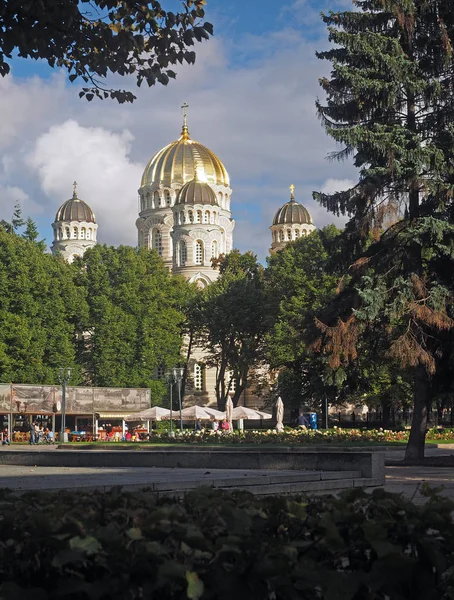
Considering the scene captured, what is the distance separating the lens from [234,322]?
69.4 metres

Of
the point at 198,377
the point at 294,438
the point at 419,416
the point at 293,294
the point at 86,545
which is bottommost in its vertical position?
the point at 294,438

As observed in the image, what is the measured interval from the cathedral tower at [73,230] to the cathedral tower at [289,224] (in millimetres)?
21453

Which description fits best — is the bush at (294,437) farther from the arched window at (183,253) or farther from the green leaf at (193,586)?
the arched window at (183,253)

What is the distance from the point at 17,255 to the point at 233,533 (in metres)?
57.6

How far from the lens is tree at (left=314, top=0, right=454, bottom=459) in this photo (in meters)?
26.3

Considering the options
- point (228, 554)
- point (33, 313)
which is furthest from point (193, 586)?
point (33, 313)

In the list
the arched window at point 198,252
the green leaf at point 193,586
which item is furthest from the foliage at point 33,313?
the green leaf at point 193,586

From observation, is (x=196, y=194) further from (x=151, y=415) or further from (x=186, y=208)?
(x=151, y=415)

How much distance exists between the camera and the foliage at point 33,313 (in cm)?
5716

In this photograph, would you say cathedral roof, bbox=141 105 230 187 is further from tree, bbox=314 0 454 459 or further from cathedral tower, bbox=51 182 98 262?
tree, bbox=314 0 454 459

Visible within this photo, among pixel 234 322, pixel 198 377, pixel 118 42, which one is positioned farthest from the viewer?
pixel 198 377

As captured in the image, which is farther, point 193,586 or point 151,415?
point 151,415

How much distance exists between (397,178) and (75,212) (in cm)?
8800

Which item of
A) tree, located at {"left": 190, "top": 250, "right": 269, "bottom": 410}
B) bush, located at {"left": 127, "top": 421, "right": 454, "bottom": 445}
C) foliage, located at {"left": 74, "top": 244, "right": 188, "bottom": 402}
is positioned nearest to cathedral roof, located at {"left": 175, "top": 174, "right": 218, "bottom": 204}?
tree, located at {"left": 190, "top": 250, "right": 269, "bottom": 410}
